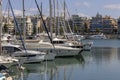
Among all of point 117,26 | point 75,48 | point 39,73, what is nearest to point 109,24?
point 117,26

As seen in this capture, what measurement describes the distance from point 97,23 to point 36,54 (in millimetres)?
145538

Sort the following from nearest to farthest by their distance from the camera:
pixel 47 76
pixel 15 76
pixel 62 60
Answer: pixel 15 76 → pixel 47 76 → pixel 62 60

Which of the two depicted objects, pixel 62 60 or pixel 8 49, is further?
pixel 62 60

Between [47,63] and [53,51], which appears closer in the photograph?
[47,63]

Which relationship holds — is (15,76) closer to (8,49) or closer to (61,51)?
(8,49)

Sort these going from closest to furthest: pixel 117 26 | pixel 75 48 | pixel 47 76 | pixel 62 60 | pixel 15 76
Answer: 1. pixel 15 76
2. pixel 47 76
3. pixel 62 60
4. pixel 75 48
5. pixel 117 26

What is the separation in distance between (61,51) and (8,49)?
284 inches

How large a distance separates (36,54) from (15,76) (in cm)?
814

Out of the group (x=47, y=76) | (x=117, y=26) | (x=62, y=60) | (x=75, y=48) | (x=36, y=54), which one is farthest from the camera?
(x=117, y=26)

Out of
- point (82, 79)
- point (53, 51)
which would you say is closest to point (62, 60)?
point (53, 51)

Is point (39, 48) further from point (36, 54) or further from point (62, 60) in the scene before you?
point (36, 54)

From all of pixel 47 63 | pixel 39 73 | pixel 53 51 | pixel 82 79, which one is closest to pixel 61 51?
pixel 53 51

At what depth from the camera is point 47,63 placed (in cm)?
3288

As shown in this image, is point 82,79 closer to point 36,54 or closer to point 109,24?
point 36,54
